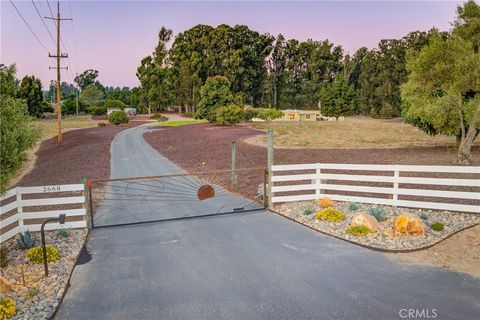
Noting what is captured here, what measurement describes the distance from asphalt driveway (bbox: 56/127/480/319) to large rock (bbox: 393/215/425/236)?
5.02ft

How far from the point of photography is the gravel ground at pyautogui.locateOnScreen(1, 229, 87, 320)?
671cm

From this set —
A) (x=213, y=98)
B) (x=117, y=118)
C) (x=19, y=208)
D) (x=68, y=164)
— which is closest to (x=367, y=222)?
(x=19, y=208)

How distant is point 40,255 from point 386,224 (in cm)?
923

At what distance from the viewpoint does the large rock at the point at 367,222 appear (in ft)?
34.5

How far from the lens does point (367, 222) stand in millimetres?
10594

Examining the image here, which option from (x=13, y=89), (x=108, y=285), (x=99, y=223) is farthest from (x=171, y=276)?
(x=13, y=89)

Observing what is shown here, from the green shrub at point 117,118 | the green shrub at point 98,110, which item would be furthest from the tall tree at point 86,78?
the green shrub at point 117,118

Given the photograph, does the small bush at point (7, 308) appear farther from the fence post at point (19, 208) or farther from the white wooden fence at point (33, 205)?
the fence post at point (19, 208)

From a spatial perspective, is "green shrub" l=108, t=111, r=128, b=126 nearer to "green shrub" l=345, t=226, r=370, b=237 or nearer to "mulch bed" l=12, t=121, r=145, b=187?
"mulch bed" l=12, t=121, r=145, b=187

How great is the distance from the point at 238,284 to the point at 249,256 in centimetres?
152

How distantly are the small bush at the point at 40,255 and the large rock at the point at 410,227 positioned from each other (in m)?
8.71

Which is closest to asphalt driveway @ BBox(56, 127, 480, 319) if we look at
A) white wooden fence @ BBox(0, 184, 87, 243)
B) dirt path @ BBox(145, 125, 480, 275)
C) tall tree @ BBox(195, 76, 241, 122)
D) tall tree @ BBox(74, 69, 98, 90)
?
white wooden fence @ BBox(0, 184, 87, 243)

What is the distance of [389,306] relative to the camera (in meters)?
6.72

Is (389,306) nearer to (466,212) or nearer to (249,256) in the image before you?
(249,256)
